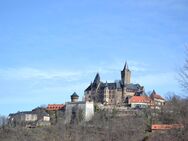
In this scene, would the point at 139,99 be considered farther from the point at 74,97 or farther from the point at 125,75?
the point at 74,97

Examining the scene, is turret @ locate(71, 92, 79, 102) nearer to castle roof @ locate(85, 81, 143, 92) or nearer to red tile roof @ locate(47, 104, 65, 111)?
red tile roof @ locate(47, 104, 65, 111)

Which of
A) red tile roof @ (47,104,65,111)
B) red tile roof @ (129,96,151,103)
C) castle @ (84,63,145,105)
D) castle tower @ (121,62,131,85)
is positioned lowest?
red tile roof @ (47,104,65,111)

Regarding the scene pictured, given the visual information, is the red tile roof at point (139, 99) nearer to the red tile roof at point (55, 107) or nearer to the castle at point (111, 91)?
the castle at point (111, 91)

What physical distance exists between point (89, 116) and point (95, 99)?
20534 millimetres

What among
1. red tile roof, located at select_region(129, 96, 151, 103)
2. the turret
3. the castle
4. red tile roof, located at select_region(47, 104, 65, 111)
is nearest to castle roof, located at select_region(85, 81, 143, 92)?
the castle

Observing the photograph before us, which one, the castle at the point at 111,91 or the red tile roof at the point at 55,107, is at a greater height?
the castle at the point at 111,91

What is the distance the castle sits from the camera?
99.6m

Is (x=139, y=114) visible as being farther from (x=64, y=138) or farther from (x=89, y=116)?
(x=64, y=138)

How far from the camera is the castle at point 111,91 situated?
9959 cm

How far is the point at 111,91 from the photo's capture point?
10019 cm

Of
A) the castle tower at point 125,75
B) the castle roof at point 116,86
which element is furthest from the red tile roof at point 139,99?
the castle tower at point 125,75

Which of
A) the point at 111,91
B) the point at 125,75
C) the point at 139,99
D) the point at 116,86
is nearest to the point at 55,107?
the point at 111,91

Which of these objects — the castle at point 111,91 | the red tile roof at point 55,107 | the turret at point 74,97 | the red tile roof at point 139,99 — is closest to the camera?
the red tile roof at point 139,99

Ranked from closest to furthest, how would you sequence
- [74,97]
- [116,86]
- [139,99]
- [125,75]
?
[139,99], [74,97], [116,86], [125,75]
